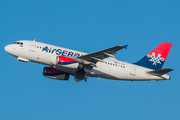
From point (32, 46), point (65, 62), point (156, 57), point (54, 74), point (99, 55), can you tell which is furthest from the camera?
point (156, 57)

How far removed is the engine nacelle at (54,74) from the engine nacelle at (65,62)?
4.54 m

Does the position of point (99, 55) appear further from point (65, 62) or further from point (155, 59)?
point (155, 59)

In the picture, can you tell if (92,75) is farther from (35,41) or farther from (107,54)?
(35,41)

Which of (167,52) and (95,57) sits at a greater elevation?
(167,52)

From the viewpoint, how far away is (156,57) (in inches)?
1785

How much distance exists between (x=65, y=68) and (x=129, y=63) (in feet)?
33.1

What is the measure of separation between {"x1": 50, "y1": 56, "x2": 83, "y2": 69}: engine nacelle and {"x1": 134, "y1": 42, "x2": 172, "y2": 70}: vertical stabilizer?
1065 centimetres

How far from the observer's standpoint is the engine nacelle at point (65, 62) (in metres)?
38.8

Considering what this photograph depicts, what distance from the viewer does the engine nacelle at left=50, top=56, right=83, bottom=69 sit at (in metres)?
38.8

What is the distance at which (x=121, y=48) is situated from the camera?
3559cm

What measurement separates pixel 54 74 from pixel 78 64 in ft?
19.8

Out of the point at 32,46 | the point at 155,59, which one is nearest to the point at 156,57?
the point at 155,59

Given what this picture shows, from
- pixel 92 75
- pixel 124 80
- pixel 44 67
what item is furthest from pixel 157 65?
pixel 44 67

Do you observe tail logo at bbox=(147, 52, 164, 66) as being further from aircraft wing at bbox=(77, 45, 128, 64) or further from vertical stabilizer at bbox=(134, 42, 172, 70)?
aircraft wing at bbox=(77, 45, 128, 64)
